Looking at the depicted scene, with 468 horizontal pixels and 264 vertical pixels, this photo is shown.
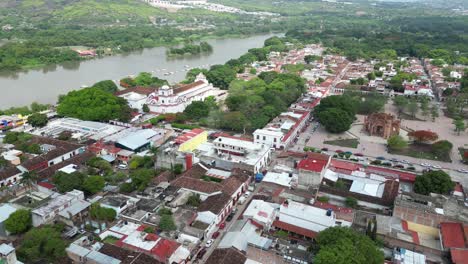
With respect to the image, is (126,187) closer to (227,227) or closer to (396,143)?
(227,227)

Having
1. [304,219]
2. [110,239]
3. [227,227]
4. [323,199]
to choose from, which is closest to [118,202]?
[110,239]

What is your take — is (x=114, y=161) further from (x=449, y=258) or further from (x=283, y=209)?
(x=449, y=258)

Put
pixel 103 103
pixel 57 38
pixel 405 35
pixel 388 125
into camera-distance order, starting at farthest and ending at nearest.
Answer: pixel 405 35 < pixel 57 38 < pixel 103 103 < pixel 388 125

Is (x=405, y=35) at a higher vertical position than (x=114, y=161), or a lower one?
higher

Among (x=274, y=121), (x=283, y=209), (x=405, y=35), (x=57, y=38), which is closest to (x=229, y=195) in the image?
(x=283, y=209)

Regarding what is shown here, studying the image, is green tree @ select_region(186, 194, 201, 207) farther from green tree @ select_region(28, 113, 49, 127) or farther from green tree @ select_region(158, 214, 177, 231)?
green tree @ select_region(28, 113, 49, 127)

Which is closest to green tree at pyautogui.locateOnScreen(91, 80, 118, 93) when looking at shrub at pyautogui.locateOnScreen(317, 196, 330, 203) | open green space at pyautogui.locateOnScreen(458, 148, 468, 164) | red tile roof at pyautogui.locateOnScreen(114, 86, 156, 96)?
red tile roof at pyautogui.locateOnScreen(114, 86, 156, 96)
